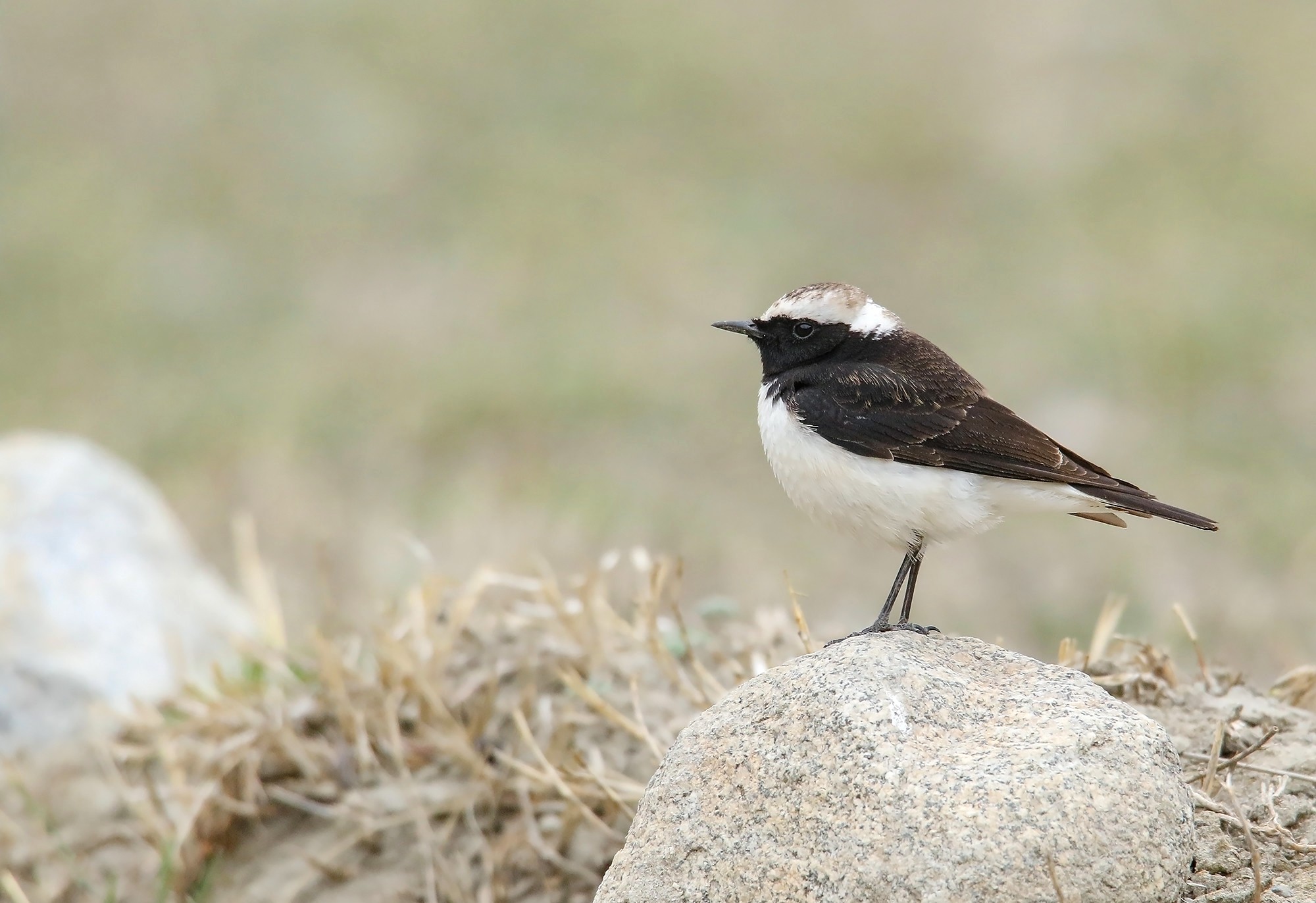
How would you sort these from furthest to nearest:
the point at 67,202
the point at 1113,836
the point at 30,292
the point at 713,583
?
the point at 67,202 < the point at 30,292 < the point at 713,583 < the point at 1113,836

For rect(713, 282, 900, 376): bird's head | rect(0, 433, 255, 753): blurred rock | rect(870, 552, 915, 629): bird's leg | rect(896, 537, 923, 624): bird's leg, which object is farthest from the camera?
rect(0, 433, 255, 753): blurred rock

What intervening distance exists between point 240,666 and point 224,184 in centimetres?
727

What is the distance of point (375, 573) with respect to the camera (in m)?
8.03

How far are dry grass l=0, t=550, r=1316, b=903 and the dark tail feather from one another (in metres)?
0.68

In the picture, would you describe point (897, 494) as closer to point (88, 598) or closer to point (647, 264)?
point (88, 598)

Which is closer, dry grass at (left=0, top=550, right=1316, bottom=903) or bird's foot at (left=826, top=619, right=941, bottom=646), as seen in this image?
bird's foot at (left=826, top=619, right=941, bottom=646)

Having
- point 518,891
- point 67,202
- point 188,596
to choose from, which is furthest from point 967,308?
point 67,202

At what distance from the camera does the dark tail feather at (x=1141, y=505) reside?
167 inches

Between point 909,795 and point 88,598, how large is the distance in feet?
14.8

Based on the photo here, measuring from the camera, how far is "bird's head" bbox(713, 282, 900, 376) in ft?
15.9

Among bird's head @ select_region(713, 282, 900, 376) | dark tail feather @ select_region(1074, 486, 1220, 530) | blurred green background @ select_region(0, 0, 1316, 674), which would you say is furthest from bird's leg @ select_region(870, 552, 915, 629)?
blurred green background @ select_region(0, 0, 1316, 674)

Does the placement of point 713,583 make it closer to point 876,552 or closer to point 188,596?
point 876,552

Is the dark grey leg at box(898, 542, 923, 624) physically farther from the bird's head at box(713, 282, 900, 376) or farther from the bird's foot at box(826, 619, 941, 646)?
the bird's head at box(713, 282, 900, 376)

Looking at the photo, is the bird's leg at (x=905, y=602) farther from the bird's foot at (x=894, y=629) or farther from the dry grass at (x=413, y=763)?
the dry grass at (x=413, y=763)
